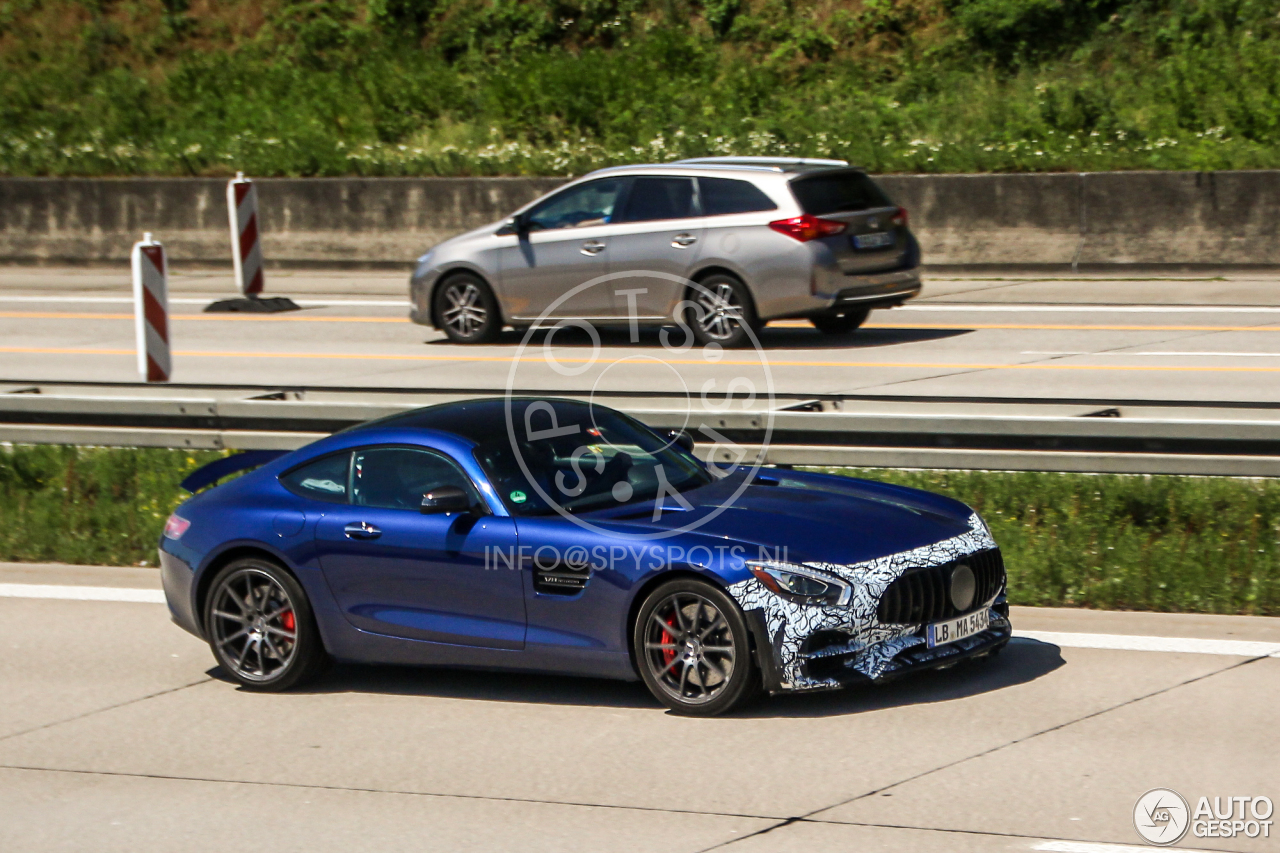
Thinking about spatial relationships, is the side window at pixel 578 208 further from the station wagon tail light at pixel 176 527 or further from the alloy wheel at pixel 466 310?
the station wagon tail light at pixel 176 527

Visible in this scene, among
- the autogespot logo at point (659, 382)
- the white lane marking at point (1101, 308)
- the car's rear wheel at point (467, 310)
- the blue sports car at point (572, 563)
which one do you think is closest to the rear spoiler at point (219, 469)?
the blue sports car at point (572, 563)

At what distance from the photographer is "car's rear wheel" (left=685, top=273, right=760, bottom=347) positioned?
53.3ft

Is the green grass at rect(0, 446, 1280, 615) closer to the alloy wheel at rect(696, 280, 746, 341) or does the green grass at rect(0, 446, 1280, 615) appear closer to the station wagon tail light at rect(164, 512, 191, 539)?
the station wagon tail light at rect(164, 512, 191, 539)

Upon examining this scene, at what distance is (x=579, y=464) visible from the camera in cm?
753

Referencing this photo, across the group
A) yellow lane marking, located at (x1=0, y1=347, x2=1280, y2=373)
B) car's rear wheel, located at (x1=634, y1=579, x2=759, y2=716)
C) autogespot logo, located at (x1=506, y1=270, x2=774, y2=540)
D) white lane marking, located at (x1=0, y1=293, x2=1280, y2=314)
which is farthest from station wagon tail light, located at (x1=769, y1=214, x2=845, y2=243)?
car's rear wheel, located at (x1=634, y1=579, x2=759, y2=716)

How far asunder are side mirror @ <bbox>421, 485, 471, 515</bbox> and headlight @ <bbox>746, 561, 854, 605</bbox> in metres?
1.33

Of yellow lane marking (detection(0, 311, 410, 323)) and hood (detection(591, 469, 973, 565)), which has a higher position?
yellow lane marking (detection(0, 311, 410, 323))

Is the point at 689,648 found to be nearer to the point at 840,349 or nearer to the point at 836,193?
the point at 840,349

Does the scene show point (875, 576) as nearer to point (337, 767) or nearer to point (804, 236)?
point (337, 767)

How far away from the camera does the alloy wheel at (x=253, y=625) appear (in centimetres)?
773

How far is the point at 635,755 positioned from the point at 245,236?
15.5 m

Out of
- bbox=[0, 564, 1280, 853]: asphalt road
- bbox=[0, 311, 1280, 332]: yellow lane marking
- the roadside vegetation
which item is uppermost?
the roadside vegetation

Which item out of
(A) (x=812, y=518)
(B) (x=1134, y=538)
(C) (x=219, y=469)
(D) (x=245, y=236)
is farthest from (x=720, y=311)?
(A) (x=812, y=518)

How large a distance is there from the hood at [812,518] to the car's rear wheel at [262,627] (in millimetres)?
1503
